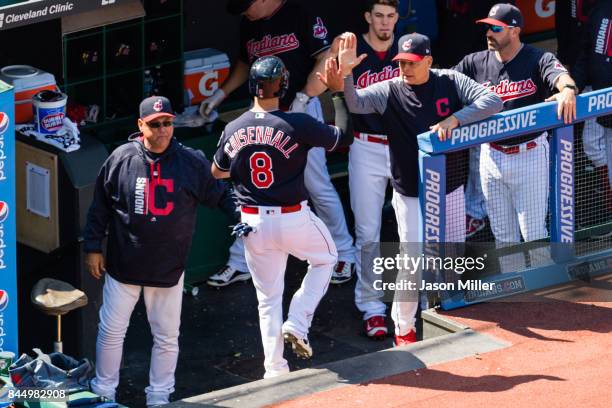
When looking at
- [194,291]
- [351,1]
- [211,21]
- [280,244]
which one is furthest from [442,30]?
[280,244]

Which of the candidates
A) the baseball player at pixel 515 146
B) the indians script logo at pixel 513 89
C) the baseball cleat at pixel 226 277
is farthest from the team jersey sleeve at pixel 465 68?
the baseball cleat at pixel 226 277

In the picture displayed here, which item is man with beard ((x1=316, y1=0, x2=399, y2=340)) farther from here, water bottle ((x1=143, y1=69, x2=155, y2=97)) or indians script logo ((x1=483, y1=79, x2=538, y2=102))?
water bottle ((x1=143, y1=69, x2=155, y2=97))

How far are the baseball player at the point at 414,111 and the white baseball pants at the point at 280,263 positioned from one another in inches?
24.0

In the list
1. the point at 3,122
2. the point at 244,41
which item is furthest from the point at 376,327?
the point at 3,122

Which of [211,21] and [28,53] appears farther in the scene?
[211,21]

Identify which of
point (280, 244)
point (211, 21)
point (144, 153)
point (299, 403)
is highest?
point (211, 21)

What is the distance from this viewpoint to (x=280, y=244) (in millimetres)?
7641

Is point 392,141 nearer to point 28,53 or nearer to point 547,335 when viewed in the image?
point 547,335

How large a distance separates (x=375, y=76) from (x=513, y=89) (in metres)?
0.89

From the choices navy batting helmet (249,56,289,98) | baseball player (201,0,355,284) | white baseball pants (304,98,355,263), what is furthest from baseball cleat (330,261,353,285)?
navy batting helmet (249,56,289,98)

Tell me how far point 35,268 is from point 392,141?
7.22 ft

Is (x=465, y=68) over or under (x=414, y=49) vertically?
under

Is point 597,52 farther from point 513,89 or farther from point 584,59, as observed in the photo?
point 513,89

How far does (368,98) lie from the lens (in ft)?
26.2
